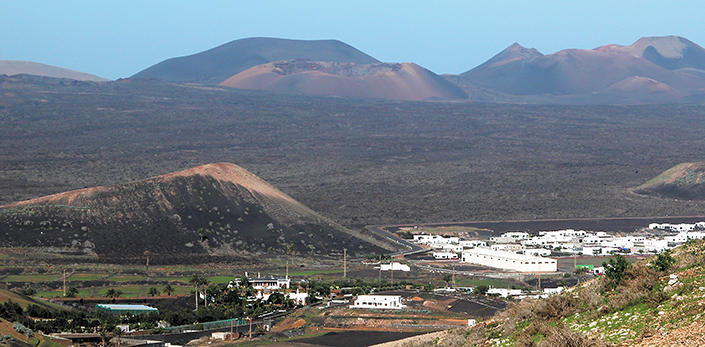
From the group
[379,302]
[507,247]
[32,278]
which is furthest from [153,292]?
[507,247]

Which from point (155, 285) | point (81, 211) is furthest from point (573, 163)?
point (155, 285)

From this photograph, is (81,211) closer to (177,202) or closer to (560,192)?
(177,202)

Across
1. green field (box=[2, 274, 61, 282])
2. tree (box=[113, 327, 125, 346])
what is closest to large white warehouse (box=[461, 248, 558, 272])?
green field (box=[2, 274, 61, 282])

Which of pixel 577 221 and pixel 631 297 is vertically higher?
pixel 631 297

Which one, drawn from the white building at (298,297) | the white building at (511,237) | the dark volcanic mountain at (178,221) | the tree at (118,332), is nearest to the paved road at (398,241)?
the dark volcanic mountain at (178,221)

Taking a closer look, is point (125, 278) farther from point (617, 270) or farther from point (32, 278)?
point (617, 270)
